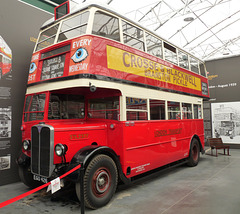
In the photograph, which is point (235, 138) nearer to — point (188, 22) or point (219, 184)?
point (219, 184)

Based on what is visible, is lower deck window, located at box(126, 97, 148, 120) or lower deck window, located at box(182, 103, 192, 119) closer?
lower deck window, located at box(126, 97, 148, 120)

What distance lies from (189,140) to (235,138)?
5.04 meters

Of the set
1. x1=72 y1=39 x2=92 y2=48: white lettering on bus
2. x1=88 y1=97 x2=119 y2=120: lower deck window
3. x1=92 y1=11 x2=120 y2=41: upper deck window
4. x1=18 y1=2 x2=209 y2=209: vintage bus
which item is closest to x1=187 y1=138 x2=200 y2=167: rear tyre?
x1=18 y1=2 x2=209 y2=209: vintage bus

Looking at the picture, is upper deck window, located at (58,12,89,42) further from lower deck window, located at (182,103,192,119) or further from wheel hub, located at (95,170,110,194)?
lower deck window, located at (182,103,192,119)

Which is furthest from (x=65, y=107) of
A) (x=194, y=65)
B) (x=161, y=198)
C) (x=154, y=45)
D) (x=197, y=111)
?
(x=194, y=65)

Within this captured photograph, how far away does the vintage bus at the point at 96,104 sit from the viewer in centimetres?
372

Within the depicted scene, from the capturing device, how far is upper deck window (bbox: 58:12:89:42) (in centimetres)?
410

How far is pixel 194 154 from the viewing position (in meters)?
7.24

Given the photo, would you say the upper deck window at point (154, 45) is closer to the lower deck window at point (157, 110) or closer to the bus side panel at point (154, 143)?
the lower deck window at point (157, 110)

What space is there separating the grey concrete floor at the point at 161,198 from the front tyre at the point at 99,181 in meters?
0.17

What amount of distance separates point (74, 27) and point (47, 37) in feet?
3.23

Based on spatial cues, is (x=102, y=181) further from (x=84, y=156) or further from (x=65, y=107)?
(x=65, y=107)

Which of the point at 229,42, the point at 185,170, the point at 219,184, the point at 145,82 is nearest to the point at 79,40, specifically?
the point at 145,82

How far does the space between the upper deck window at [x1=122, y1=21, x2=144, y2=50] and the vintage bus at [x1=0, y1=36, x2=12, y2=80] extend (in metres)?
3.18
